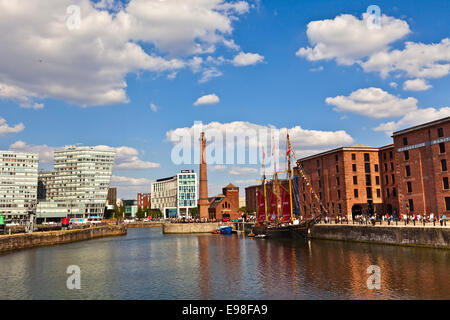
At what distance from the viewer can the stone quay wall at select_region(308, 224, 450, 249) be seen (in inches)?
2013

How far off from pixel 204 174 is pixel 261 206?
3189cm

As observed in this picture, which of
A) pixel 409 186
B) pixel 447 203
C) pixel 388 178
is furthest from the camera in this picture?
pixel 388 178

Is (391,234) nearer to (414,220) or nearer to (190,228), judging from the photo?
(414,220)

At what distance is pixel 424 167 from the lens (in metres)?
70.8

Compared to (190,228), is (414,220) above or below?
above

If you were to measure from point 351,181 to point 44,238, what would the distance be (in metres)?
72.3

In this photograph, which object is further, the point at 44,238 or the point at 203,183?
the point at 203,183

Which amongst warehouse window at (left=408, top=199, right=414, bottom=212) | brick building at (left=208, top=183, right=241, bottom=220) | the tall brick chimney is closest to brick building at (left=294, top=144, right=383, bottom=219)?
warehouse window at (left=408, top=199, right=414, bottom=212)

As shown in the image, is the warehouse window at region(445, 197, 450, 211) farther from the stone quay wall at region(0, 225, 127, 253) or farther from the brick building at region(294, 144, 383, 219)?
the stone quay wall at region(0, 225, 127, 253)

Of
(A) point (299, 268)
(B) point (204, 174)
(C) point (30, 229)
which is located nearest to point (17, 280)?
(A) point (299, 268)

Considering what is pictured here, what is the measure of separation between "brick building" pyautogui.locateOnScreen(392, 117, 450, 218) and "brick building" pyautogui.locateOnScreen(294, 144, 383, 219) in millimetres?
17691
